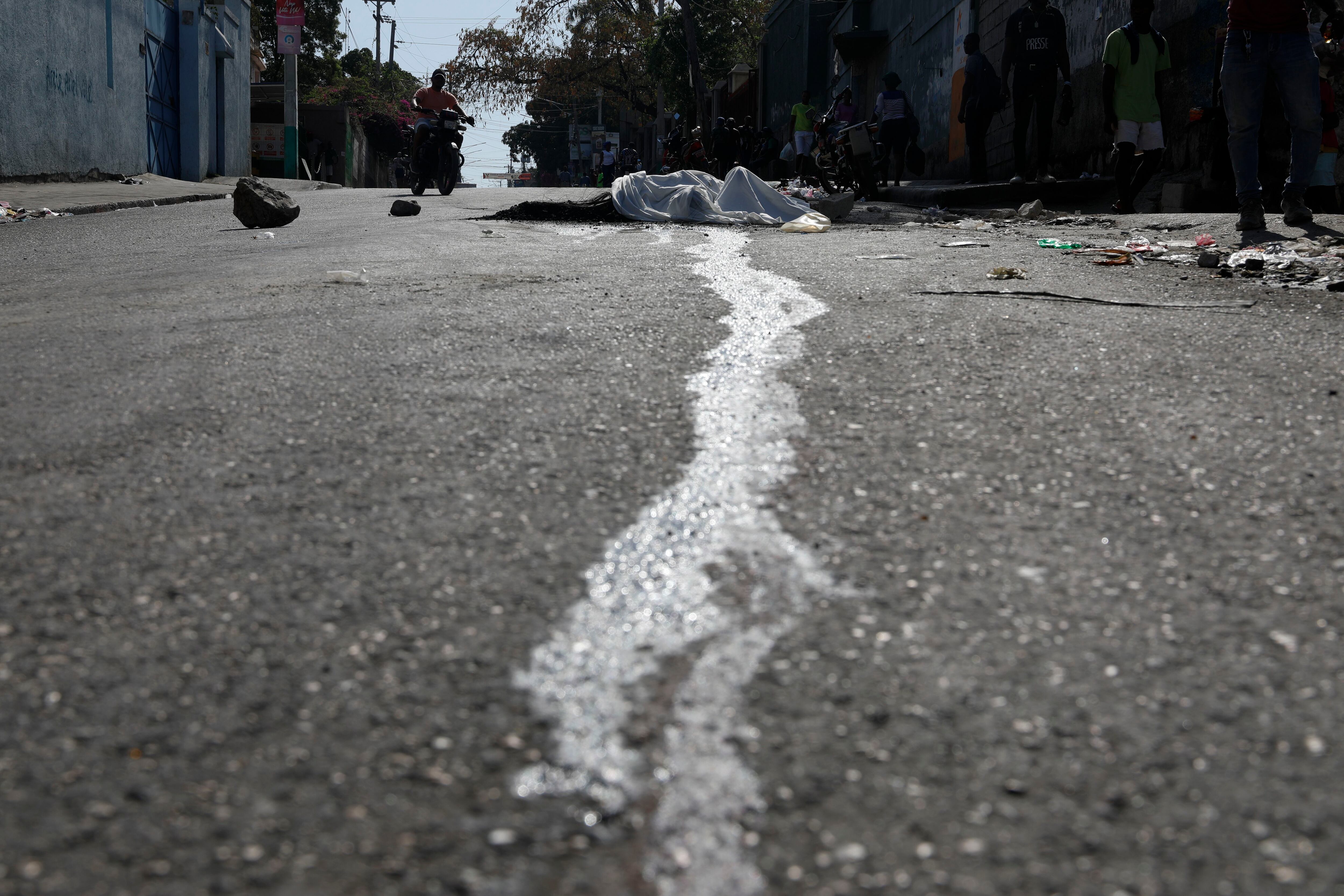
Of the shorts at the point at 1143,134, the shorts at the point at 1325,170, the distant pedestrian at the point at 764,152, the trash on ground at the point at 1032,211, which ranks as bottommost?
the trash on ground at the point at 1032,211

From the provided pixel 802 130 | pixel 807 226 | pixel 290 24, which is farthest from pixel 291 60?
pixel 807 226

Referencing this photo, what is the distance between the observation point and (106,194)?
11.8 metres

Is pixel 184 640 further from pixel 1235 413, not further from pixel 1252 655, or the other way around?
pixel 1235 413

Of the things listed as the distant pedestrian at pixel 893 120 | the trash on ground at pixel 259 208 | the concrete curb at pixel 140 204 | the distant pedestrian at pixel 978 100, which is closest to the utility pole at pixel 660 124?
the distant pedestrian at pixel 893 120

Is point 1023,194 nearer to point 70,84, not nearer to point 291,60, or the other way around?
point 70,84

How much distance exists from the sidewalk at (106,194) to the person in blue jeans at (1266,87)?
8.22 meters

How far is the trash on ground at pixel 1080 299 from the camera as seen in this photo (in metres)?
3.61

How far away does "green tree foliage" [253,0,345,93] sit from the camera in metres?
37.8

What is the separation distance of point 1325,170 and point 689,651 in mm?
7290

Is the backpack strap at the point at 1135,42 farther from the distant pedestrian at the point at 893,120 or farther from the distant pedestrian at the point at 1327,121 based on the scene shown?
the distant pedestrian at the point at 893,120

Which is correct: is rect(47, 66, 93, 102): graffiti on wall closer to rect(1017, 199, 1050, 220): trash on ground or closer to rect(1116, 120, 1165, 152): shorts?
rect(1017, 199, 1050, 220): trash on ground

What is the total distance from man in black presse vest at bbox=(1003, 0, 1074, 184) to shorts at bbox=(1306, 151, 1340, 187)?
307 centimetres

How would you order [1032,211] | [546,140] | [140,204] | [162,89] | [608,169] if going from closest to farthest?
1. [1032,211]
2. [140,204]
3. [162,89]
4. [608,169]
5. [546,140]

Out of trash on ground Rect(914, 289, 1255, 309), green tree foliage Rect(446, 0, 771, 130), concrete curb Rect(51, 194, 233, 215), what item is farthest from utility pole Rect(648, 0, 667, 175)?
trash on ground Rect(914, 289, 1255, 309)
